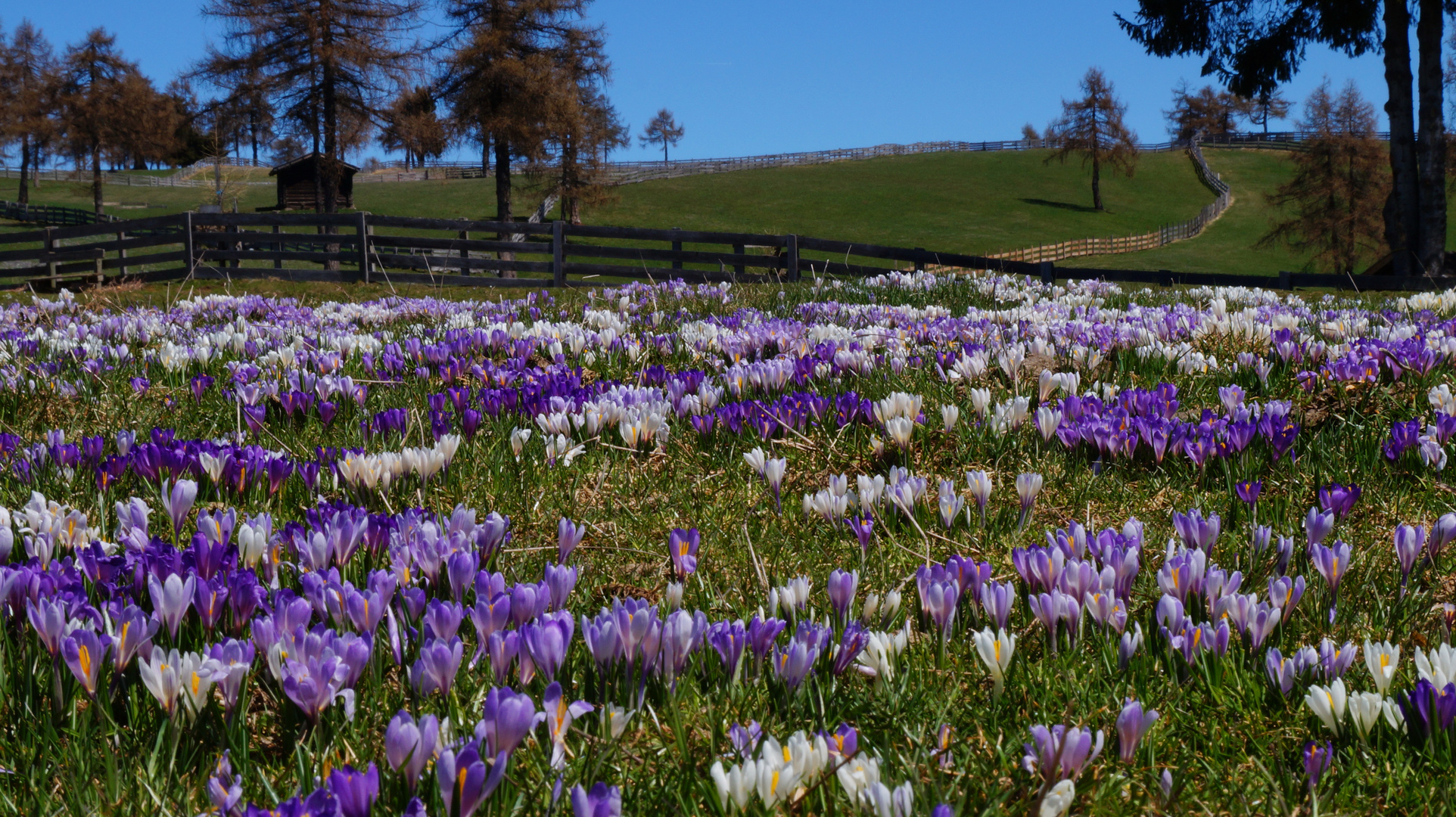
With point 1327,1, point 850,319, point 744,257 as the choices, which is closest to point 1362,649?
point 850,319

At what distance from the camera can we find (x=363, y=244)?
72.3 ft

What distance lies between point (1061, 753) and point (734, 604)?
0.92m

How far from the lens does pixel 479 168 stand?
104m

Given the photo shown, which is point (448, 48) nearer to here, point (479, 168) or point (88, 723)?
point (88, 723)

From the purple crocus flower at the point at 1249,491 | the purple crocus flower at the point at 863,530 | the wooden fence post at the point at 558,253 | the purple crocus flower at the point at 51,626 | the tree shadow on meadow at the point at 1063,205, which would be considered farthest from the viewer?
the tree shadow on meadow at the point at 1063,205

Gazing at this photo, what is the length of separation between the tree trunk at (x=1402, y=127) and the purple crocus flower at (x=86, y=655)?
2372 cm

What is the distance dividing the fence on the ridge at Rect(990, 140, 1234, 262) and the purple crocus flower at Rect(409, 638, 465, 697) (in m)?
56.3

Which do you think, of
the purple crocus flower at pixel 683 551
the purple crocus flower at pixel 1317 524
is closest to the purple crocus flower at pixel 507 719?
the purple crocus flower at pixel 683 551

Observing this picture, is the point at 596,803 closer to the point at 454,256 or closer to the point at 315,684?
the point at 315,684

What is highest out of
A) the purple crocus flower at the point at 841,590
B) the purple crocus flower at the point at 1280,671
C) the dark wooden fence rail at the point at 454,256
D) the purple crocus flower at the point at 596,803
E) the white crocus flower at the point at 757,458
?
Answer: the dark wooden fence rail at the point at 454,256

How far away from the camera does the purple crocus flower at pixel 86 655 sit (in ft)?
4.60

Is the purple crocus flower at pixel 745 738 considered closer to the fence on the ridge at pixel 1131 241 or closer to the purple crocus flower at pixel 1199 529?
the purple crocus flower at pixel 1199 529

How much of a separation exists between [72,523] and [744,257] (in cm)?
1873

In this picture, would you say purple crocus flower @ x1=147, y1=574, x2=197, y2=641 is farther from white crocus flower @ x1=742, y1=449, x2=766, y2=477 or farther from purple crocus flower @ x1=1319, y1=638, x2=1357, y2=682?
purple crocus flower @ x1=1319, y1=638, x2=1357, y2=682
